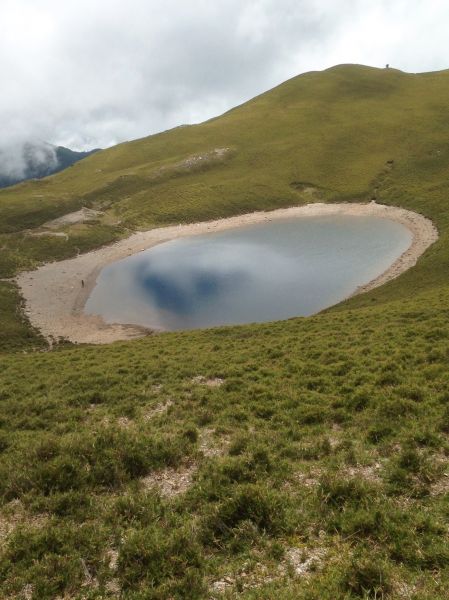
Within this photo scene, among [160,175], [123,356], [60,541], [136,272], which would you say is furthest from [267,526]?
[160,175]

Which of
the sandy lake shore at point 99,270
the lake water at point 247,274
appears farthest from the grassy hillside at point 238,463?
the sandy lake shore at point 99,270

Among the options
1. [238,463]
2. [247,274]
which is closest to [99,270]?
[247,274]

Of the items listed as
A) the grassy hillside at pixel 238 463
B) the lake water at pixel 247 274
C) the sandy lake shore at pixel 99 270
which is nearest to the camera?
the grassy hillside at pixel 238 463

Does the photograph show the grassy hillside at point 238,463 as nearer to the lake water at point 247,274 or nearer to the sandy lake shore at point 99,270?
the lake water at point 247,274

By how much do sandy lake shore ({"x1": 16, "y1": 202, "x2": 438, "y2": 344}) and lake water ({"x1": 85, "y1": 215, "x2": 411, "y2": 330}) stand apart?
206 centimetres

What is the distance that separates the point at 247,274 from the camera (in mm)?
61719

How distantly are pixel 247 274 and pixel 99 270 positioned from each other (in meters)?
29.6

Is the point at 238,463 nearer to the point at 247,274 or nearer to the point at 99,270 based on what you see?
the point at 247,274

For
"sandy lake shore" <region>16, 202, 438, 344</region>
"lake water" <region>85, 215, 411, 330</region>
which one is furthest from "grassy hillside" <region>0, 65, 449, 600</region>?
"sandy lake shore" <region>16, 202, 438, 344</region>

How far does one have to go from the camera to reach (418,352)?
790 inches

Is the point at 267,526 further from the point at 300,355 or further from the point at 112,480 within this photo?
the point at 300,355

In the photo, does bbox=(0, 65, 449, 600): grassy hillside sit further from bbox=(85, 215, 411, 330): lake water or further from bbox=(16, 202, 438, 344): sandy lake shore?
bbox=(16, 202, 438, 344): sandy lake shore

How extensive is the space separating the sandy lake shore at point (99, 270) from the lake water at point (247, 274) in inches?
80.9

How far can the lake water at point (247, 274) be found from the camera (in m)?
50.5
